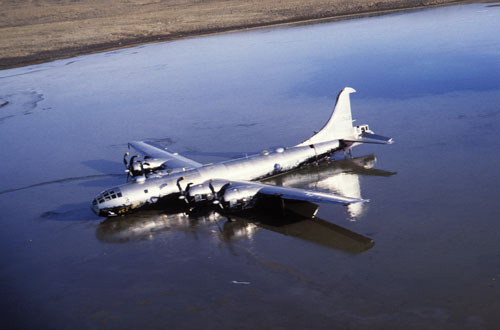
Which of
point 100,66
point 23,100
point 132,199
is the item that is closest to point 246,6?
point 100,66

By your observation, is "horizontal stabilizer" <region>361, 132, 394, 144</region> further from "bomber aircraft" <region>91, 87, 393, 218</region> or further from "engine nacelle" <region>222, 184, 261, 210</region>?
"engine nacelle" <region>222, 184, 261, 210</region>

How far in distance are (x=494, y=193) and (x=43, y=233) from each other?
112ft

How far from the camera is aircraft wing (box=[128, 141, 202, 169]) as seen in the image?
46594 millimetres

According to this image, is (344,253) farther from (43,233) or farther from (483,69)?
(483,69)

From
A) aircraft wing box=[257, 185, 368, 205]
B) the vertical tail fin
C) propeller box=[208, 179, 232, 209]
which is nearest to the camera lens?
aircraft wing box=[257, 185, 368, 205]

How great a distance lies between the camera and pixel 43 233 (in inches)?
1592

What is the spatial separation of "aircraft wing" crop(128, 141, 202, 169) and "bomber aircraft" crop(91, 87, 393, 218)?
3.6 inches

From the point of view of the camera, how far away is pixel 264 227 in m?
37.7

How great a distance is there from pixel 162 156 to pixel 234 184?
38.8 ft

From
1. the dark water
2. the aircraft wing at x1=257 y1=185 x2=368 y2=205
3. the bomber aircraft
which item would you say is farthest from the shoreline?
the aircraft wing at x1=257 y1=185 x2=368 y2=205

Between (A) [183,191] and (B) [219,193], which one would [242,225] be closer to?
(B) [219,193]

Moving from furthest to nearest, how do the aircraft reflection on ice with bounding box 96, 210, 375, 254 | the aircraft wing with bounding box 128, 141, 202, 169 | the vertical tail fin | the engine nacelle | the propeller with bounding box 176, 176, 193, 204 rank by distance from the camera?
the vertical tail fin < the aircraft wing with bounding box 128, 141, 202, 169 < the propeller with bounding box 176, 176, 193, 204 < the engine nacelle < the aircraft reflection on ice with bounding box 96, 210, 375, 254

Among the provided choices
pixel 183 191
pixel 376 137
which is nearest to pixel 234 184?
pixel 183 191

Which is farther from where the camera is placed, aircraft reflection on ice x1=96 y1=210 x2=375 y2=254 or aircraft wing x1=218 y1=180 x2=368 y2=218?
aircraft wing x1=218 y1=180 x2=368 y2=218
